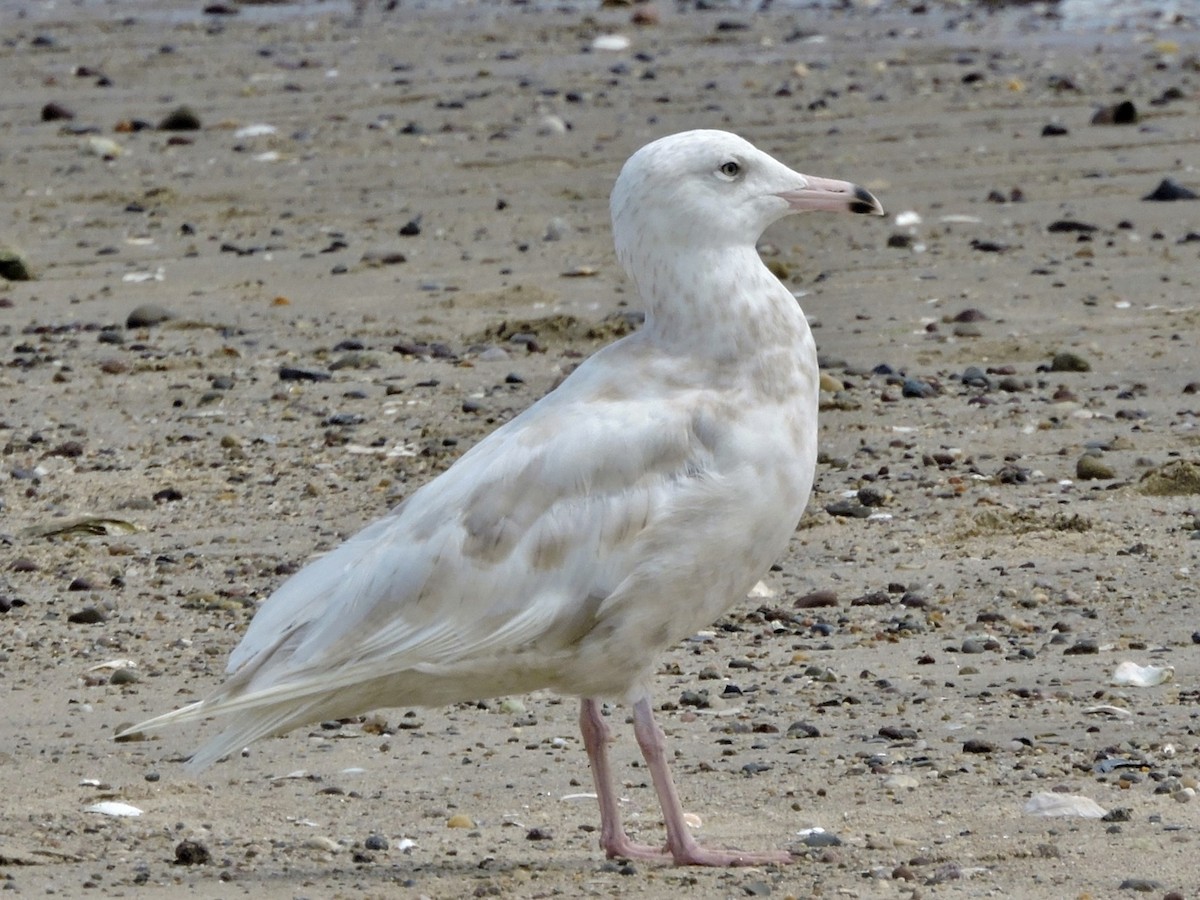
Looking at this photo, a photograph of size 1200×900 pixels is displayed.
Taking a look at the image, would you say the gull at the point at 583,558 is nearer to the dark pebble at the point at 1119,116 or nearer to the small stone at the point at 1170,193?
the small stone at the point at 1170,193

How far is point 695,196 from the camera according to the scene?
4.83 meters

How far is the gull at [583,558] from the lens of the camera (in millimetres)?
4512

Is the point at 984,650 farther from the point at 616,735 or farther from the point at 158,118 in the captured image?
the point at 158,118

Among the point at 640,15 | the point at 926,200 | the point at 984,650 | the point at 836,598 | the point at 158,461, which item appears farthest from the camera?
the point at 640,15

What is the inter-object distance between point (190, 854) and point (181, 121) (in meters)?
10.5

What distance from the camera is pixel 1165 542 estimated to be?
21.9 feet

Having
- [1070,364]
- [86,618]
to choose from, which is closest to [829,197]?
[86,618]

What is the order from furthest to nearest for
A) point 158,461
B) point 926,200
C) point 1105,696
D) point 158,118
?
1. point 158,118
2. point 926,200
3. point 158,461
4. point 1105,696

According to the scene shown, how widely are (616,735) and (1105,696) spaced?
1.18 meters

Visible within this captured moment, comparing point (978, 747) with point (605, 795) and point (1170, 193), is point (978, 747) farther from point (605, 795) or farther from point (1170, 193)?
point (1170, 193)

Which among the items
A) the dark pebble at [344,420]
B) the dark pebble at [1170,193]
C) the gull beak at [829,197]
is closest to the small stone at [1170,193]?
the dark pebble at [1170,193]

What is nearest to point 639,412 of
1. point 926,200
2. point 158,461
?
point 158,461

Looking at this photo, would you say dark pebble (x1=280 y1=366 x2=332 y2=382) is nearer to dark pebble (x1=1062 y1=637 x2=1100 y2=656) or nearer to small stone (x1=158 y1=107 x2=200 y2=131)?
dark pebble (x1=1062 y1=637 x2=1100 y2=656)

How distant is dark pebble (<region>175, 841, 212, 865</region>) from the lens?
14.9ft
